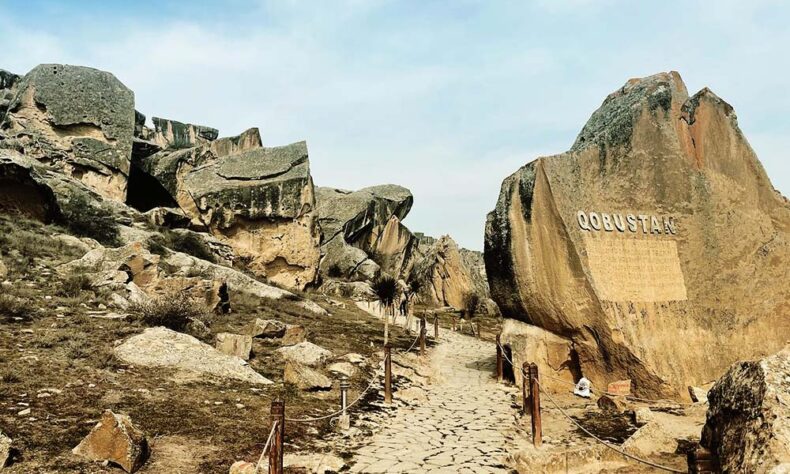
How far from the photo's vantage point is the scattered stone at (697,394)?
9469 millimetres

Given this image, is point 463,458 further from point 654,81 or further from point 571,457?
point 654,81

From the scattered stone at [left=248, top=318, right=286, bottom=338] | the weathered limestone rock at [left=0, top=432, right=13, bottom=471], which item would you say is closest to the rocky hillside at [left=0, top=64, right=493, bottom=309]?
the scattered stone at [left=248, top=318, right=286, bottom=338]

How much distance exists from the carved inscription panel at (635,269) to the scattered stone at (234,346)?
6988 millimetres

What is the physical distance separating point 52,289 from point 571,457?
1194 centimetres

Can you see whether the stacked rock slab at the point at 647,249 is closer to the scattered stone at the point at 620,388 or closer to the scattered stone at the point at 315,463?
the scattered stone at the point at 620,388

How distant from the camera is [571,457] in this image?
5762 millimetres

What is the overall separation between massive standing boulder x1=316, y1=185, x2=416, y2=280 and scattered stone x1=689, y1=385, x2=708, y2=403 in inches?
1274

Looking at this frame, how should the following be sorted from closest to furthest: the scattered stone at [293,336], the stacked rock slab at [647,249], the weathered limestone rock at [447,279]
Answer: the stacked rock slab at [647,249]
the scattered stone at [293,336]
the weathered limestone rock at [447,279]

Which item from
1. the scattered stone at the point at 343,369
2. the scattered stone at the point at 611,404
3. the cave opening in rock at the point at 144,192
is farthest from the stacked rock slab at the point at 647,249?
the cave opening in rock at the point at 144,192

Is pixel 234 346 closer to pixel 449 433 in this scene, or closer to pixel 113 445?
pixel 449 433

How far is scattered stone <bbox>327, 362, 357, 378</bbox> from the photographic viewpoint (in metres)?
11.1

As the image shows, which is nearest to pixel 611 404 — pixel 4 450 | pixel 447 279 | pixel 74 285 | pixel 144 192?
pixel 4 450

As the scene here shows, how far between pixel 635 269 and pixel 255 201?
2357 cm

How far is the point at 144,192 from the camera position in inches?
1251
